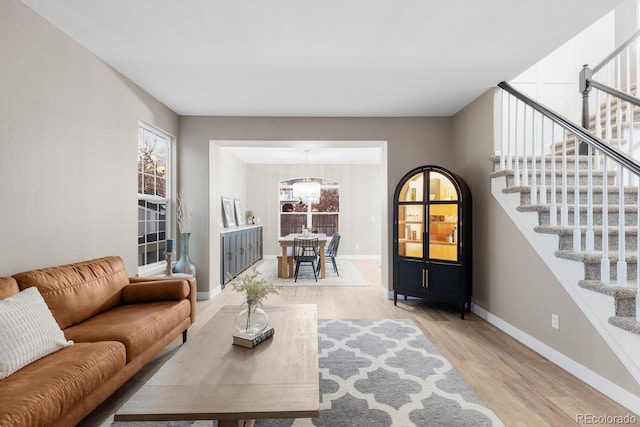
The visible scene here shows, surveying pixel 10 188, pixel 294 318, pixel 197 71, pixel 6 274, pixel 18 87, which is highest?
pixel 197 71

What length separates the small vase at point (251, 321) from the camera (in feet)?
6.50

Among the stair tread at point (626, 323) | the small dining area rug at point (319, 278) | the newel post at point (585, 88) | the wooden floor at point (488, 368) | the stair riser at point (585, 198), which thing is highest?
the newel post at point (585, 88)

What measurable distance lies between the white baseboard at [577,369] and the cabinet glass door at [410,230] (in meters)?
1.16

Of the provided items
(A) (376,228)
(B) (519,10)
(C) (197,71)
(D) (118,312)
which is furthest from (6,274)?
(A) (376,228)

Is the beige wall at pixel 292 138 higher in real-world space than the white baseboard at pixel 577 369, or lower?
higher

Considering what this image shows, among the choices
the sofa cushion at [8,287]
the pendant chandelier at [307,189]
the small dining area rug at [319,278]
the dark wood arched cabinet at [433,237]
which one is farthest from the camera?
the pendant chandelier at [307,189]

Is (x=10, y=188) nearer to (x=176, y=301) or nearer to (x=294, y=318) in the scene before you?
(x=176, y=301)

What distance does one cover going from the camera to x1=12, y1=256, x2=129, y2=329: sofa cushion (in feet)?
6.92

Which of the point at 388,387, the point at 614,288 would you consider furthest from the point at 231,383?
the point at 614,288

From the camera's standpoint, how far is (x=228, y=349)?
184 centimetres

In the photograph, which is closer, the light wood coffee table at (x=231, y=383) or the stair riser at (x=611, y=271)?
the light wood coffee table at (x=231, y=383)

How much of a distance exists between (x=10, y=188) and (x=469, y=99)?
15.0ft

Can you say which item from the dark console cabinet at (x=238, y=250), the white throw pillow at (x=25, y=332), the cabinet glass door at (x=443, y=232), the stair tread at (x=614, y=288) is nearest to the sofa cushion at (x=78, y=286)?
the white throw pillow at (x=25, y=332)

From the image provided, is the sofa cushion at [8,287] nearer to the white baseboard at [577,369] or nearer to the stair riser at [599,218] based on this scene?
the white baseboard at [577,369]
